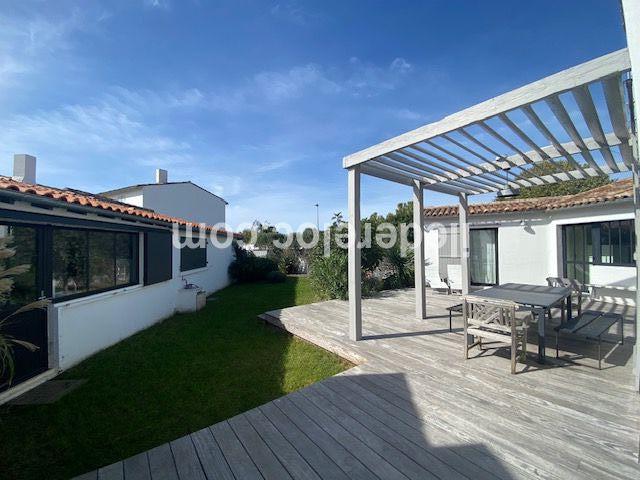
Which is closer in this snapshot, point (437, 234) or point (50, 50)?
point (50, 50)

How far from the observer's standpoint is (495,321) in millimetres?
4223

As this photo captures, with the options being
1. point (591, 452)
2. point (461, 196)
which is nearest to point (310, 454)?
point (591, 452)

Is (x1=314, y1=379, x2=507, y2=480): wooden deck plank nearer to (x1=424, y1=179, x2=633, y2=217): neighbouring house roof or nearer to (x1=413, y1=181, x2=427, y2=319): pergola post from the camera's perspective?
(x1=413, y1=181, x2=427, y2=319): pergola post

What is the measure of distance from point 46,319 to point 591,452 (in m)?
7.05

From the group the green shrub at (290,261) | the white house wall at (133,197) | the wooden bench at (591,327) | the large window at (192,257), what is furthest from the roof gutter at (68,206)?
the green shrub at (290,261)

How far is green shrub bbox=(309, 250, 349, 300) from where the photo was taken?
9.59m

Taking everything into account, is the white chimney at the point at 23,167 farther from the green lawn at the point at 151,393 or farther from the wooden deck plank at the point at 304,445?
the wooden deck plank at the point at 304,445

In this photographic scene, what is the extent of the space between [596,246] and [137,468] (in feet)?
36.8

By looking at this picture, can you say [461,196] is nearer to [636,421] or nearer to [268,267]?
[636,421]

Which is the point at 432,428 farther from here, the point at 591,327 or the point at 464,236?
the point at 464,236

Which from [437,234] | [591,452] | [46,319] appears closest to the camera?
[591,452]

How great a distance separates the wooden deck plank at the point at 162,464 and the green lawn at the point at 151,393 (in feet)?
1.32

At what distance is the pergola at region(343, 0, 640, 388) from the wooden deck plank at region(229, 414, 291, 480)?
269cm

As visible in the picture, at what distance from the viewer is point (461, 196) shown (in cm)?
769
